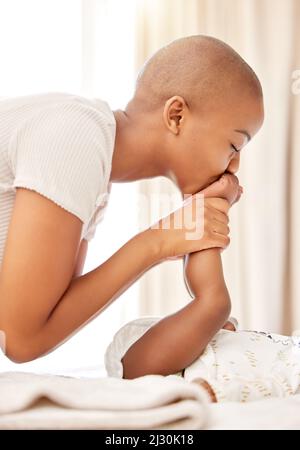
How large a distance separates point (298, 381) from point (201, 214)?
357mm

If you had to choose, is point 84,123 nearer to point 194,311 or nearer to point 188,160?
point 188,160

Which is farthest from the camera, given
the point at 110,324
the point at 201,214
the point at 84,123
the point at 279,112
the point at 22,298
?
the point at 110,324

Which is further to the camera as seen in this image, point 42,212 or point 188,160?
point 188,160

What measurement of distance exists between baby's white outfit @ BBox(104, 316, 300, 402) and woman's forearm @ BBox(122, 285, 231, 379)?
0.09ft

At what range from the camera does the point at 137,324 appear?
1.22m

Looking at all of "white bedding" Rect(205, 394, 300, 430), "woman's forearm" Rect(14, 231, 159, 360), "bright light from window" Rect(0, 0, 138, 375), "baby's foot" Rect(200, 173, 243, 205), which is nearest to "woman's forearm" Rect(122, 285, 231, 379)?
"woman's forearm" Rect(14, 231, 159, 360)

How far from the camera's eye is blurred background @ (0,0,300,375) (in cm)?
279

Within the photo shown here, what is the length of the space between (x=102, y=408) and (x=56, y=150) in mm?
494

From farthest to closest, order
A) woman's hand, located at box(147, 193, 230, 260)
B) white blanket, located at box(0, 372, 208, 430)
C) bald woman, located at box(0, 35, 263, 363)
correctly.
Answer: woman's hand, located at box(147, 193, 230, 260)
bald woman, located at box(0, 35, 263, 363)
white blanket, located at box(0, 372, 208, 430)

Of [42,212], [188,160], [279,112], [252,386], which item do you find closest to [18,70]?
[279,112]

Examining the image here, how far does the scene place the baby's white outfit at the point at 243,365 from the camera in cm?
97

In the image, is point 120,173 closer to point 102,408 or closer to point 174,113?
point 174,113

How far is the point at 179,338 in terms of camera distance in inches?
40.6

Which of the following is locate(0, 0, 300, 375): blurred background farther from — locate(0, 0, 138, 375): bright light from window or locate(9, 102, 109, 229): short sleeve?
locate(9, 102, 109, 229): short sleeve
